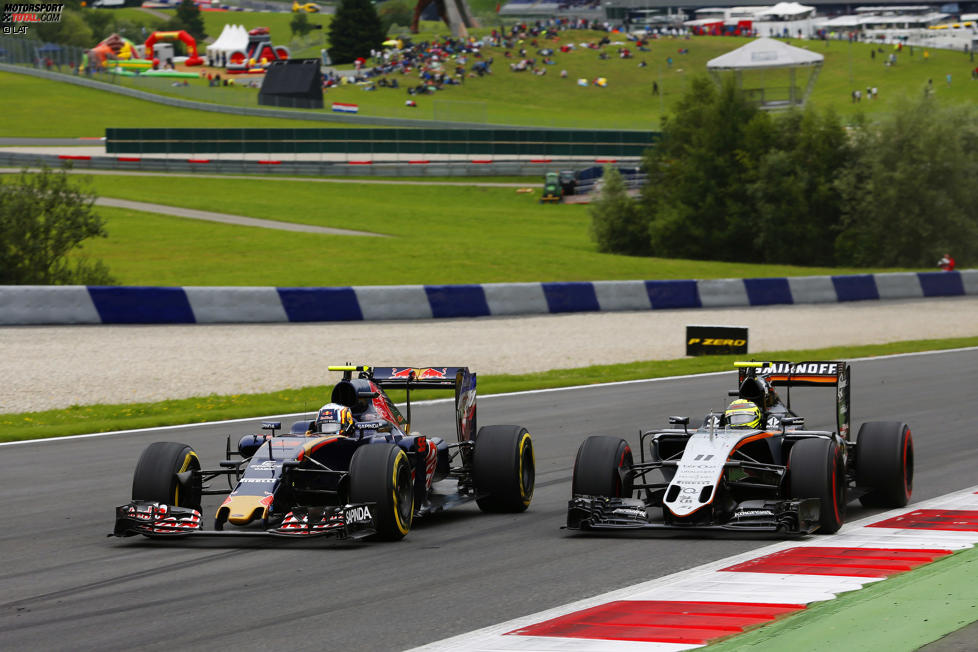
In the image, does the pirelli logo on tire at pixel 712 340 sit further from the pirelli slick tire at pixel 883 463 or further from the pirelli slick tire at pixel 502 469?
the pirelli slick tire at pixel 502 469

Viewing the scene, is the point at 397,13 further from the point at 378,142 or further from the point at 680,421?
the point at 680,421

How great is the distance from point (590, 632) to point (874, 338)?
21751 millimetres

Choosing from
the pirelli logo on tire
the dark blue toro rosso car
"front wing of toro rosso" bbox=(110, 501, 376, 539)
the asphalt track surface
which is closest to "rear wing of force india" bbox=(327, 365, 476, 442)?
the dark blue toro rosso car

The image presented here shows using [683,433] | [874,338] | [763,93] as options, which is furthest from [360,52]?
[683,433]

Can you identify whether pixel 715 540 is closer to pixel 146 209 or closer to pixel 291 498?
pixel 291 498

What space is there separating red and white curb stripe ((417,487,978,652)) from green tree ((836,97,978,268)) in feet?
122

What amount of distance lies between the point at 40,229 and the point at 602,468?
2135 cm

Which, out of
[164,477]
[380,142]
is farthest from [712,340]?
[380,142]

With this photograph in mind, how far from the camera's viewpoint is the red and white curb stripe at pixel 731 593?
22.0 feet

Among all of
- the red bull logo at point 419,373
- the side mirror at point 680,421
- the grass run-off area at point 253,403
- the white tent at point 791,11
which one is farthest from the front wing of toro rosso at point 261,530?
the white tent at point 791,11

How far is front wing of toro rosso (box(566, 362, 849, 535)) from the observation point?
30.8ft

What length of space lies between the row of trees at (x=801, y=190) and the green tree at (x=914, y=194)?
1.8 inches

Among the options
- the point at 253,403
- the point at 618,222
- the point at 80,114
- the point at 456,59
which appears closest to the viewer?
the point at 253,403

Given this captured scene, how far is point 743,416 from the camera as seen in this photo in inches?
408
